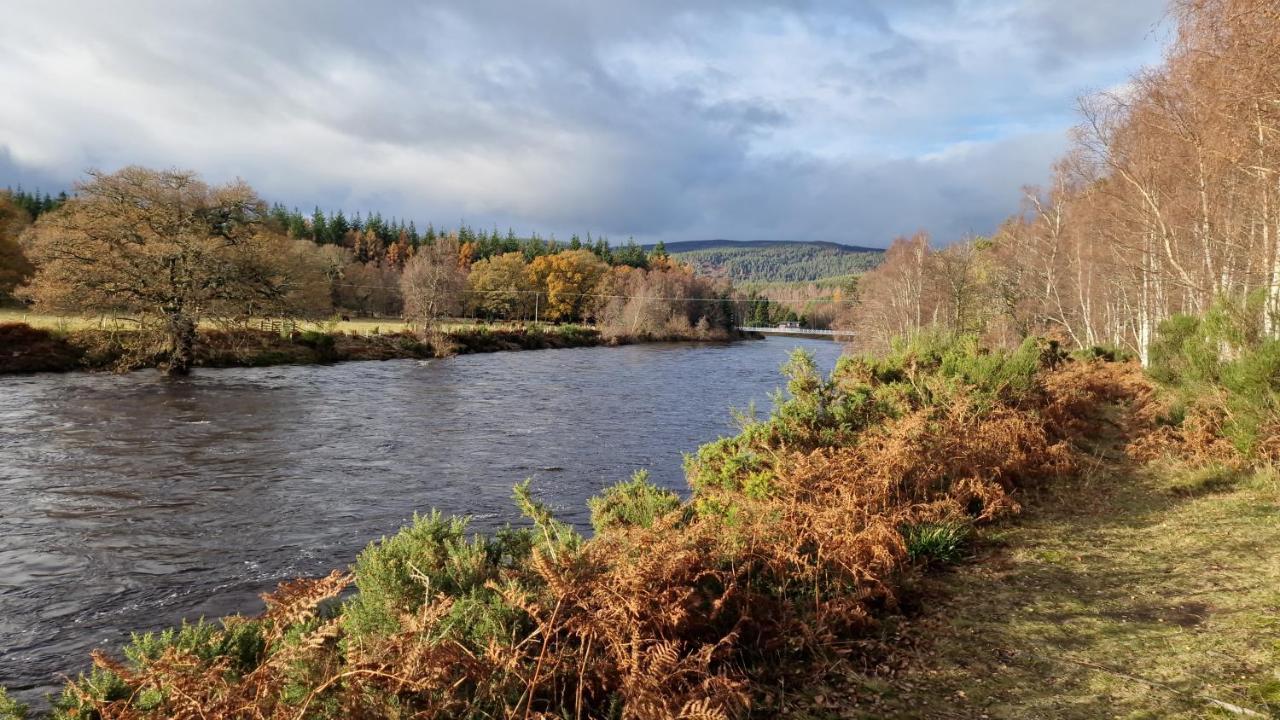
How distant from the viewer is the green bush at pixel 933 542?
6.95 metres

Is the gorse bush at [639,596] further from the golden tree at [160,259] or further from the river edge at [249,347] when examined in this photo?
the river edge at [249,347]

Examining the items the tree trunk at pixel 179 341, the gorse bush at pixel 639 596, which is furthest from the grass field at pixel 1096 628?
the tree trunk at pixel 179 341

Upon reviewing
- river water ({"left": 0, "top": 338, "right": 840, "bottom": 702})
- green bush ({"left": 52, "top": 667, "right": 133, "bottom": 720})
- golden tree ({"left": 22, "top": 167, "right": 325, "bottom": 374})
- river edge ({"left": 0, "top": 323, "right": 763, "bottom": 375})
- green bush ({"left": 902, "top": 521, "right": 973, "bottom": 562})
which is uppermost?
golden tree ({"left": 22, "top": 167, "right": 325, "bottom": 374})

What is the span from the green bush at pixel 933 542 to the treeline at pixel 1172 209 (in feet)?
25.7

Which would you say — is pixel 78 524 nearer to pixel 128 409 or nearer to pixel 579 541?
pixel 579 541

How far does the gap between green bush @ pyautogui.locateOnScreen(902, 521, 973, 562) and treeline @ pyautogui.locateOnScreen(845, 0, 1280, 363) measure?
783cm

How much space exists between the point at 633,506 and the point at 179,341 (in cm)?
3073

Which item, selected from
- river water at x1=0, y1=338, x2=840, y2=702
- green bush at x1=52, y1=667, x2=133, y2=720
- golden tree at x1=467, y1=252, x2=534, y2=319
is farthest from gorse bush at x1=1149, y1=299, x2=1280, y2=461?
golden tree at x1=467, y1=252, x2=534, y2=319

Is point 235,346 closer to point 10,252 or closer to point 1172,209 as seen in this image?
point 10,252

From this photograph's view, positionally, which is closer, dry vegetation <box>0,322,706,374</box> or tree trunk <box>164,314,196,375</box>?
dry vegetation <box>0,322,706,374</box>

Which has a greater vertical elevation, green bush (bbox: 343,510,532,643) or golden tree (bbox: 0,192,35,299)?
golden tree (bbox: 0,192,35,299)

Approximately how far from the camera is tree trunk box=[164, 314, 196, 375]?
30.6 metres

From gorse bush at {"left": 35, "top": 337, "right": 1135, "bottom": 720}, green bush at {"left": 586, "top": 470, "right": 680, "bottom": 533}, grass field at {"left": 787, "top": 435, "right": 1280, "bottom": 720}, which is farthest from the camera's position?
green bush at {"left": 586, "top": 470, "right": 680, "bottom": 533}

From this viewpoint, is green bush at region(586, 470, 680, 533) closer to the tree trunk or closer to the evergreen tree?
the tree trunk
